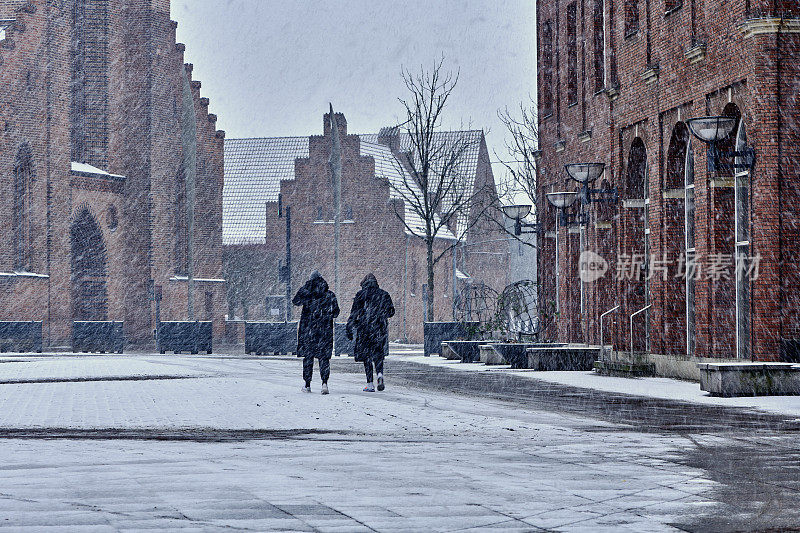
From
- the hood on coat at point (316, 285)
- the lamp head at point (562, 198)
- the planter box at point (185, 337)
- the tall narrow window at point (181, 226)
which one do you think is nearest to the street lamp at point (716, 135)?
the hood on coat at point (316, 285)

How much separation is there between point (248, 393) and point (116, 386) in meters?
3.49

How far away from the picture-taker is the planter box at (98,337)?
45812mm

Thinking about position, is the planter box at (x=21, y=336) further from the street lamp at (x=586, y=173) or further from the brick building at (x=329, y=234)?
the street lamp at (x=586, y=173)

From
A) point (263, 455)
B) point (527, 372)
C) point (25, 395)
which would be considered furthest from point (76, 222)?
point (263, 455)

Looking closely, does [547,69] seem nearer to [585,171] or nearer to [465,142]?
[585,171]

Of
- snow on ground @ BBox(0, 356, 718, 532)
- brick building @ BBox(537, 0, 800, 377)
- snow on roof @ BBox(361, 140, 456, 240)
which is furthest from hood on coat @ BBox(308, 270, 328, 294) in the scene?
snow on roof @ BBox(361, 140, 456, 240)

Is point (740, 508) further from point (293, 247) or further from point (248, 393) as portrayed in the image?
point (293, 247)

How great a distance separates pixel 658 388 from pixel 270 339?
930 inches

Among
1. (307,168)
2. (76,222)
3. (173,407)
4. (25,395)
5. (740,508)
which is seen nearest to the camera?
(740,508)

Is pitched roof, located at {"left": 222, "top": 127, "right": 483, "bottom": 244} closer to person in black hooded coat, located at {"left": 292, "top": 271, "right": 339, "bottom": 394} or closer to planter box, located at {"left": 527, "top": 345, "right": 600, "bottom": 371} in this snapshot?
planter box, located at {"left": 527, "top": 345, "right": 600, "bottom": 371}

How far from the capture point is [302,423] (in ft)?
47.0

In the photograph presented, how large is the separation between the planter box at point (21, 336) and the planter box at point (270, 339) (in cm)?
784

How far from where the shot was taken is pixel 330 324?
64.1ft

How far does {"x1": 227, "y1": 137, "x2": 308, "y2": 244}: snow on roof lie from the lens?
238 ft
